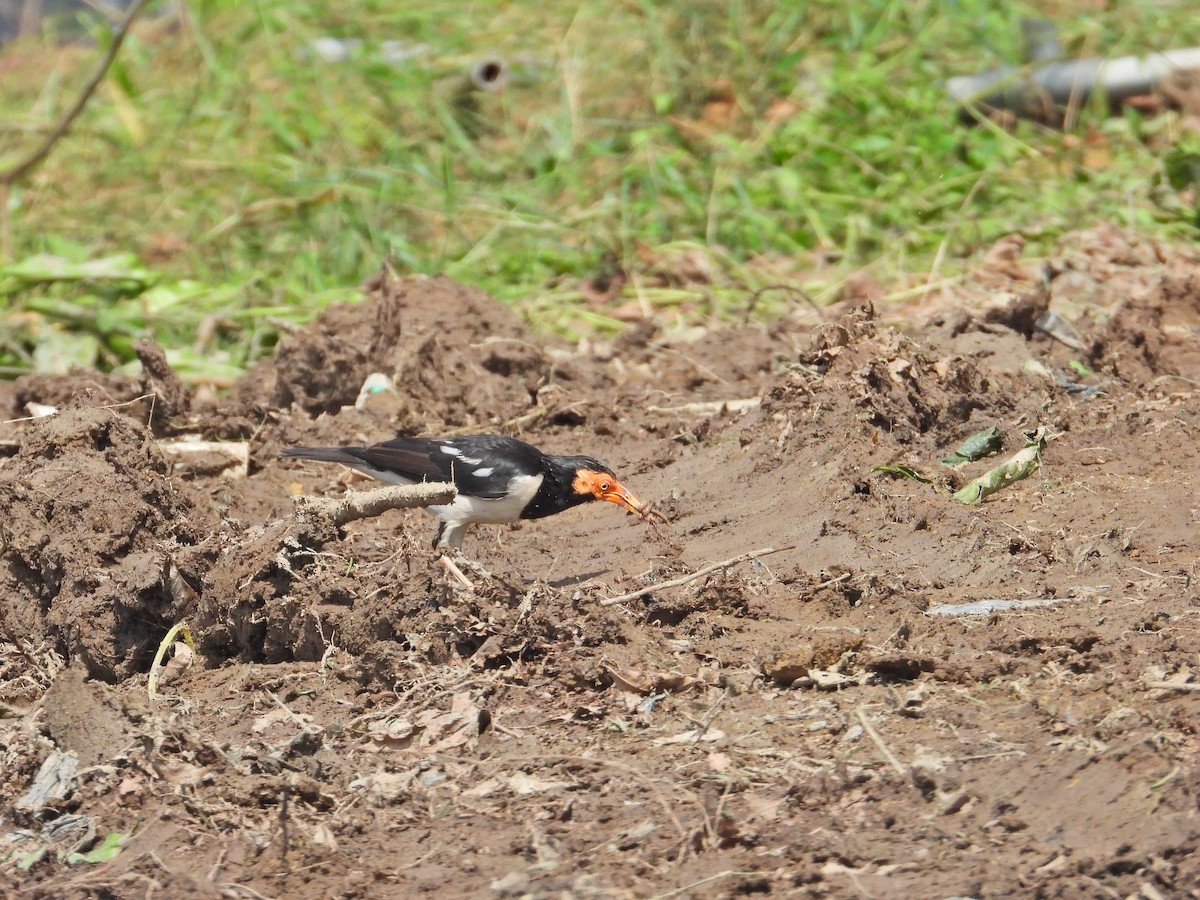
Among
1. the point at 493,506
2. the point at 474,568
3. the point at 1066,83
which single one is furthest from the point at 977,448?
the point at 1066,83

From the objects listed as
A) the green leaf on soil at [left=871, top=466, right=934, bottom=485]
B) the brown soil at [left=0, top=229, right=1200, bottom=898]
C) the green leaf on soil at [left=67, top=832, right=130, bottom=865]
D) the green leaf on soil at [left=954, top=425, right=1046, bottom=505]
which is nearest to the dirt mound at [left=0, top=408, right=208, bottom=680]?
the brown soil at [left=0, top=229, right=1200, bottom=898]

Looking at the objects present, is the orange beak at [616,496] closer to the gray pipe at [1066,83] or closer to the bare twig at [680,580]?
the bare twig at [680,580]

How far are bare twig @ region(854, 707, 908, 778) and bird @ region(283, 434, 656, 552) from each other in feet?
6.96

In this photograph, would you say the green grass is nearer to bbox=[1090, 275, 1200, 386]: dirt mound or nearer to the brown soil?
bbox=[1090, 275, 1200, 386]: dirt mound

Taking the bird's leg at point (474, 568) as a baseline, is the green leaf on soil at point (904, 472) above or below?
below

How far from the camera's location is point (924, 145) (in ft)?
36.0

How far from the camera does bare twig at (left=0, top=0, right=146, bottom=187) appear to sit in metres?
9.85

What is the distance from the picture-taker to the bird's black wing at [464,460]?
6340 mm

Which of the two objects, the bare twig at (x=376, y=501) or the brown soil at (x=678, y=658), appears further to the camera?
the bare twig at (x=376, y=501)

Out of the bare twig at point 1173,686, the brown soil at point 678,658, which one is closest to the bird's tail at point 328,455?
the brown soil at point 678,658

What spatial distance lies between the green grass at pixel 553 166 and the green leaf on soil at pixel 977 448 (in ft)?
10.9

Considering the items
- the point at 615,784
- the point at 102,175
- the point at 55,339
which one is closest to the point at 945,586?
the point at 615,784

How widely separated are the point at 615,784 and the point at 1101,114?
8.89 metres

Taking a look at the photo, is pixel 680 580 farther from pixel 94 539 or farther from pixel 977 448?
pixel 94 539
